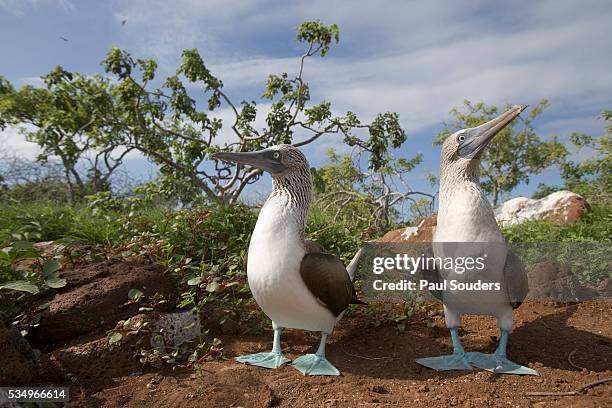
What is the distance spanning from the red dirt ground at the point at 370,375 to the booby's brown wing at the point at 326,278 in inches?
17.6

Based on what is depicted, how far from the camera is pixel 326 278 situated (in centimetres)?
279

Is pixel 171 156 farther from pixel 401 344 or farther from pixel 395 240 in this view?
pixel 401 344

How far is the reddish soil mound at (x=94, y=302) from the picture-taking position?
10.6ft

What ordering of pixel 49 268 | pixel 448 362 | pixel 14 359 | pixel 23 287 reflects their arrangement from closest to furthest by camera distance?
pixel 14 359, pixel 448 362, pixel 23 287, pixel 49 268

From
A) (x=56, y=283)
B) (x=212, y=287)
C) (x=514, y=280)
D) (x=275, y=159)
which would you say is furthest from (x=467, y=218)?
(x=56, y=283)

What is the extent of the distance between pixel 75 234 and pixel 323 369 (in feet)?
13.5

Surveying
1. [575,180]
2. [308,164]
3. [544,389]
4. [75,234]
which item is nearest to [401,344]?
[544,389]

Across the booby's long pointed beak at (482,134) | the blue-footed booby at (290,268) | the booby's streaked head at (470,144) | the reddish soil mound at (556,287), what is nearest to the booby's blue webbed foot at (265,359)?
the blue-footed booby at (290,268)

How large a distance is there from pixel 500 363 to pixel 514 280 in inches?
20.2

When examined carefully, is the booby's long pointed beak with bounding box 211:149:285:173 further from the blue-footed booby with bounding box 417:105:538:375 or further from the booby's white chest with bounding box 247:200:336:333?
the blue-footed booby with bounding box 417:105:538:375

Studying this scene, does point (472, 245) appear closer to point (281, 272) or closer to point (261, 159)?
point (281, 272)

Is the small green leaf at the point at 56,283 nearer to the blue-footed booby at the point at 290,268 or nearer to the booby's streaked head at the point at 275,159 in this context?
the blue-footed booby at the point at 290,268

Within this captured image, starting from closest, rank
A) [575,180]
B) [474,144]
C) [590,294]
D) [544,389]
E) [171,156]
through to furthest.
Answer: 1. [544,389]
2. [474,144]
3. [590,294]
4. [171,156]
5. [575,180]

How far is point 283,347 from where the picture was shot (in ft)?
10.9
